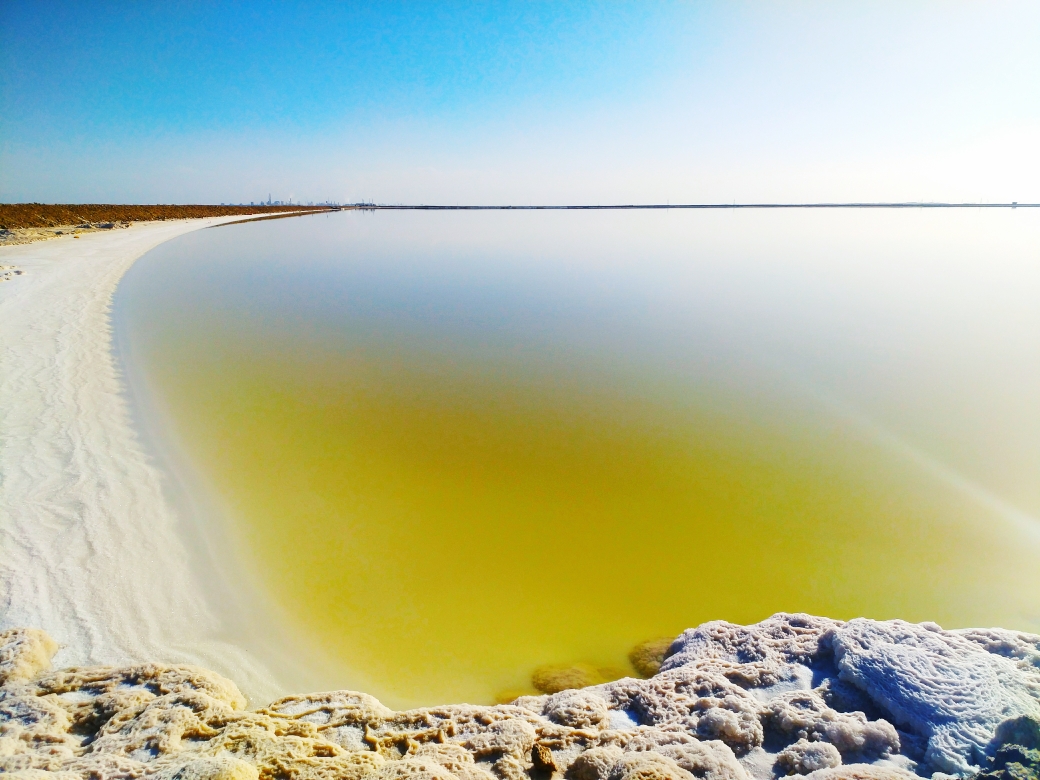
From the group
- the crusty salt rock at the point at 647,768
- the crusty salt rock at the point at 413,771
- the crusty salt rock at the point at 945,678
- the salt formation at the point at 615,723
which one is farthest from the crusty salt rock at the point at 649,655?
the crusty salt rock at the point at 413,771

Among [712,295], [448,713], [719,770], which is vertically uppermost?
[712,295]

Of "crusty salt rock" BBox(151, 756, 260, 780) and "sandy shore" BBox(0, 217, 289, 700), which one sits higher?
"crusty salt rock" BBox(151, 756, 260, 780)

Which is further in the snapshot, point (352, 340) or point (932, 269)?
point (932, 269)

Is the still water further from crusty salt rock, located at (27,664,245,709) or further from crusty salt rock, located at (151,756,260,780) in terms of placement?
crusty salt rock, located at (151,756,260,780)

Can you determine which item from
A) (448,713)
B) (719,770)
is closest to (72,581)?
(448,713)

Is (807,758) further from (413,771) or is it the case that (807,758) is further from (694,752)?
(413,771)

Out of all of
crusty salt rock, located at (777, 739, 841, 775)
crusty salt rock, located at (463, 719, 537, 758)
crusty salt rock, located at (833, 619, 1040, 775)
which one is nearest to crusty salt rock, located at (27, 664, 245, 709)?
crusty salt rock, located at (463, 719, 537, 758)

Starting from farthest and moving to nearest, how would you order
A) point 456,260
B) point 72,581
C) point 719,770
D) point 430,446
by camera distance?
point 456,260
point 430,446
point 72,581
point 719,770

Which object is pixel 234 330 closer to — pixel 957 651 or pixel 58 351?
pixel 58 351
